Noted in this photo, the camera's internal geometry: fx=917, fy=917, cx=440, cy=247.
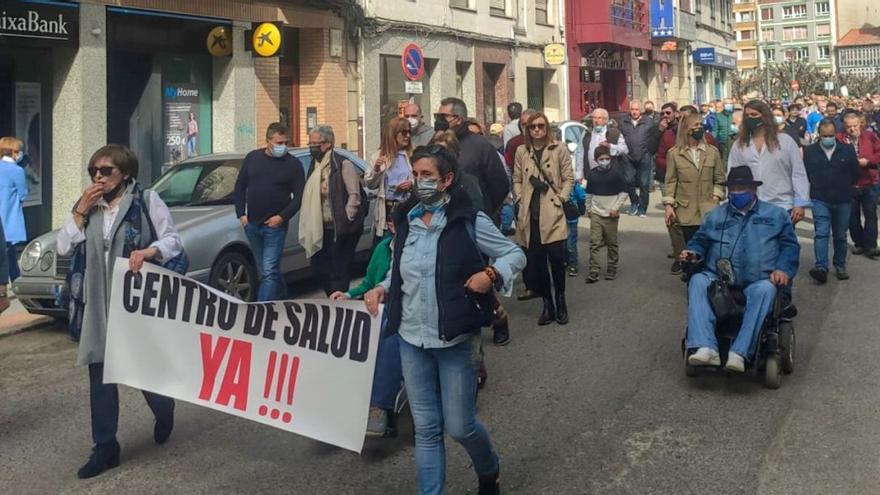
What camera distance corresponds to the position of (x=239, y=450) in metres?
5.38

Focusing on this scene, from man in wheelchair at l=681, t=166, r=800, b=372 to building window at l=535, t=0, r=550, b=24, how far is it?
21.5 m

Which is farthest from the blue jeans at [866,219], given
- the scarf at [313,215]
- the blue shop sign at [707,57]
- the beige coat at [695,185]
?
the blue shop sign at [707,57]

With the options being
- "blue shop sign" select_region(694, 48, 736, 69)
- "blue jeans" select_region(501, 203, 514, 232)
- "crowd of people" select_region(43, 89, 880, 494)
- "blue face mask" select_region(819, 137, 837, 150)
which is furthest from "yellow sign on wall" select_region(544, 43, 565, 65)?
"blue shop sign" select_region(694, 48, 736, 69)

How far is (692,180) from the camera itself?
9203mm

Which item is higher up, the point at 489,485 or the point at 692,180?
the point at 692,180

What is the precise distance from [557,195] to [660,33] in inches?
1165

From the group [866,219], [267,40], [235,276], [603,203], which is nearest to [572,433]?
[235,276]

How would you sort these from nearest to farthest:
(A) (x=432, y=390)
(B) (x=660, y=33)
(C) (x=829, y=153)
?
(A) (x=432, y=390) < (C) (x=829, y=153) < (B) (x=660, y=33)

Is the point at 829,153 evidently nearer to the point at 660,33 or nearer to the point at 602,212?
the point at 602,212

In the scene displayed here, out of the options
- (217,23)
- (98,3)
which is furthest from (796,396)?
(217,23)

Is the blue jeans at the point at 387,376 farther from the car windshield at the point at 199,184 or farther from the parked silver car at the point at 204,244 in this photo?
the car windshield at the point at 199,184

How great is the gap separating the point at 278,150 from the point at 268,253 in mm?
937

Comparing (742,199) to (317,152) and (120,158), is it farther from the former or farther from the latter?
(120,158)

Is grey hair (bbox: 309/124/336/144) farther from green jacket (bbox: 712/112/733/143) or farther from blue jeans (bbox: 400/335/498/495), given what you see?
green jacket (bbox: 712/112/733/143)
